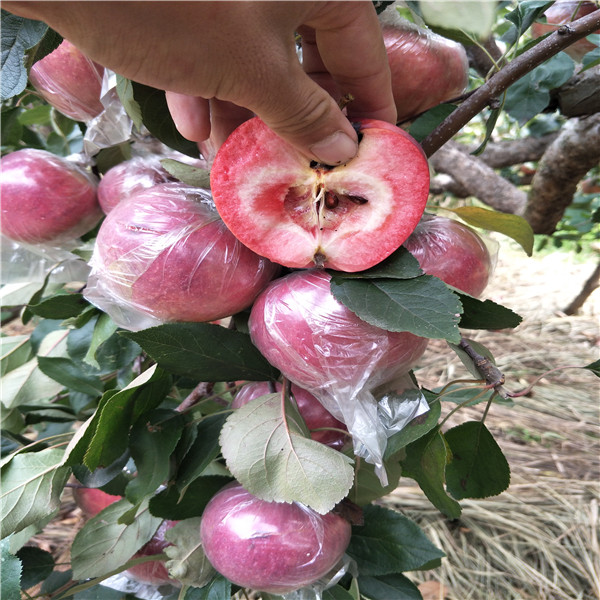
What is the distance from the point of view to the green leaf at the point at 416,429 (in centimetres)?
41

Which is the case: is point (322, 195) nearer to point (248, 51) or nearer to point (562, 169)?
point (248, 51)

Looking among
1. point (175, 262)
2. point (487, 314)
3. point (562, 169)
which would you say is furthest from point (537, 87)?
point (175, 262)

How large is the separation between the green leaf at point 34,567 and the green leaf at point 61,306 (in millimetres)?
315

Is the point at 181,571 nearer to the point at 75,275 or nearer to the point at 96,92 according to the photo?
the point at 75,275

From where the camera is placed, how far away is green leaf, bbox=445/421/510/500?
514mm

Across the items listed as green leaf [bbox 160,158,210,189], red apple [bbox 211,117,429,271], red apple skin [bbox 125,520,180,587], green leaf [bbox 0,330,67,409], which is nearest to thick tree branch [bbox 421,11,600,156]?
red apple [bbox 211,117,429,271]

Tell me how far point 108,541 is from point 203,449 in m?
0.17

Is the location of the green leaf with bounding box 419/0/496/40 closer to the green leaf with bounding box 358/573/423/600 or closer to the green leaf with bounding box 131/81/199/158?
the green leaf with bounding box 131/81/199/158

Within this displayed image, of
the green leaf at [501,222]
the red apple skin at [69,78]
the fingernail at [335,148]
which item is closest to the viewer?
the fingernail at [335,148]

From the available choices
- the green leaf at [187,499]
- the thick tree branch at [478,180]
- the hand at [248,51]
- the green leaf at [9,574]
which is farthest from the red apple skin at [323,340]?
the thick tree branch at [478,180]

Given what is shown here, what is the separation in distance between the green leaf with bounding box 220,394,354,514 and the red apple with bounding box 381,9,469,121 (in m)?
0.33

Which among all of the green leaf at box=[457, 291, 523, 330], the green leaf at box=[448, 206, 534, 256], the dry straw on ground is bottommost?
the dry straw on ground

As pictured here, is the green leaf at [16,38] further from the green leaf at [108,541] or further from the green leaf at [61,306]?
the green leaf at [108,541]

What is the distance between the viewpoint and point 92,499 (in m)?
0.75
